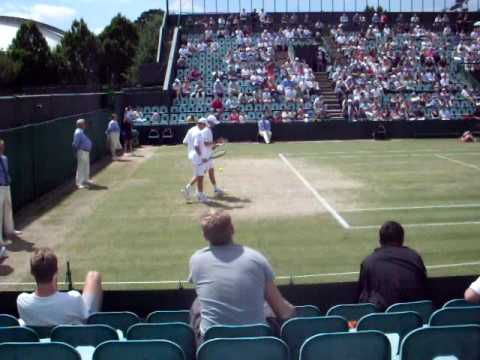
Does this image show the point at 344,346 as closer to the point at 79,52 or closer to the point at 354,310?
the point at 354,310

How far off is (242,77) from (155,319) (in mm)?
34153

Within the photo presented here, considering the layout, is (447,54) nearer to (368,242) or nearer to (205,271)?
(368,242)

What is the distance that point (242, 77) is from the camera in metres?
39.2

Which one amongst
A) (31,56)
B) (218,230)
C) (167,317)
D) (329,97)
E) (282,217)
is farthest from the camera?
(31,56)

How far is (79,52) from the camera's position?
7638 cm

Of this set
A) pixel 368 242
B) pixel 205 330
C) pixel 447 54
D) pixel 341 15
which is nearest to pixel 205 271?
pixel 205 330

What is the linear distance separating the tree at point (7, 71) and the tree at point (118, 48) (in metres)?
16.8

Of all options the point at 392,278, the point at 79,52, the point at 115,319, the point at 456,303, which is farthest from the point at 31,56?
the point at 456,303

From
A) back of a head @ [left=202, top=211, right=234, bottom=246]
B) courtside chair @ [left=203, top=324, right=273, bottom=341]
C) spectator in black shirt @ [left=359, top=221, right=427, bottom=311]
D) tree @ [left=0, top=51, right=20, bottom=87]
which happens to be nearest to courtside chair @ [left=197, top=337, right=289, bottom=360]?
courtside chair @ [left=203, top=324, right=273, bottom=341]

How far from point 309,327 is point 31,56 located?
6861 centimetres

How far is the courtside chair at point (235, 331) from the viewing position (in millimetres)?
4742

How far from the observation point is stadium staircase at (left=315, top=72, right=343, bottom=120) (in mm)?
36500

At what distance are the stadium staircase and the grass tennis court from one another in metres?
12.3

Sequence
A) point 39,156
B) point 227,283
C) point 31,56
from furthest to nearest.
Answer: point 31,56 → point 39,156 → point 227,283
